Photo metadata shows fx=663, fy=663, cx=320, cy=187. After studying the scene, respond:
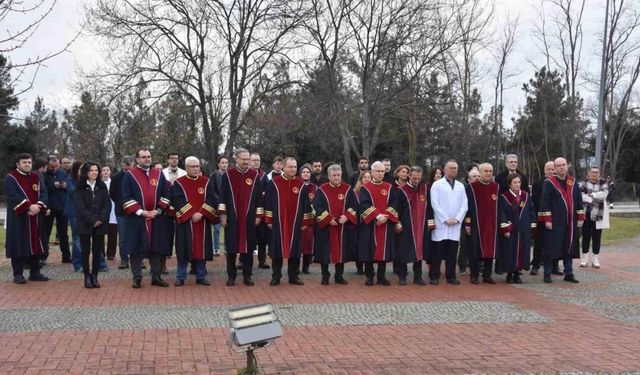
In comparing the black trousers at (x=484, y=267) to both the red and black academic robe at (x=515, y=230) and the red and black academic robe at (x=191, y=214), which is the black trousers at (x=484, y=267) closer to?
the red and black academic robe at (x=515, y=230)

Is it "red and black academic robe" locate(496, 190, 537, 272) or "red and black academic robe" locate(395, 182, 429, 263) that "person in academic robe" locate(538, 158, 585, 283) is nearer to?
"red and black academic robe" locate(496, 190, 537, 272)

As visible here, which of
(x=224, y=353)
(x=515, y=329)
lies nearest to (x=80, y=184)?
(x=224, y=353)

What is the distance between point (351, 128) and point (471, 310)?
19.4 metres

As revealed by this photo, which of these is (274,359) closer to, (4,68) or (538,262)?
(4,68)

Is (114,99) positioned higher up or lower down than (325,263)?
higher up

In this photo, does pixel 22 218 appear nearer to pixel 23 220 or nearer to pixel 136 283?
pixel 23 220

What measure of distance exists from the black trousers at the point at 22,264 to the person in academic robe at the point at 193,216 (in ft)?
7.92

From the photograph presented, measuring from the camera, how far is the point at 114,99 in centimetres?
2089

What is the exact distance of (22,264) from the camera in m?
10.8

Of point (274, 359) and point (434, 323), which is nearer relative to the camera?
point (274, 359)

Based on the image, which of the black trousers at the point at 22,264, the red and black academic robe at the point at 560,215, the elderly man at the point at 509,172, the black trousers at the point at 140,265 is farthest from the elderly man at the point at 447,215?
the black trousers at the point at 22,264

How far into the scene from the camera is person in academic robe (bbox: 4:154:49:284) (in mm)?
10528

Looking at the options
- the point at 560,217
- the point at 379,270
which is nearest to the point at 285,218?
the point at 379,270

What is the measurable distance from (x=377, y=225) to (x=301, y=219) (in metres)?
1.26
